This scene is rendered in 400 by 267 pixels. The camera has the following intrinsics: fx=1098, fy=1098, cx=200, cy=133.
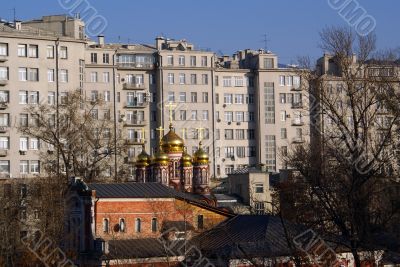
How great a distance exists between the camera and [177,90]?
78375 millimetres

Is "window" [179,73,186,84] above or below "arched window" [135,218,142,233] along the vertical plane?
above

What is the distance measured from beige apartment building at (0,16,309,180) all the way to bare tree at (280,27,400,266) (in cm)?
2684

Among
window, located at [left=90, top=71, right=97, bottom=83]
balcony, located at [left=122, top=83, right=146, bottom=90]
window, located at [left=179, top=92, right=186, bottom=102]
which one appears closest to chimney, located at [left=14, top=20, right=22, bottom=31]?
window, located at [left=90, top=71, right=97, bottom=83]

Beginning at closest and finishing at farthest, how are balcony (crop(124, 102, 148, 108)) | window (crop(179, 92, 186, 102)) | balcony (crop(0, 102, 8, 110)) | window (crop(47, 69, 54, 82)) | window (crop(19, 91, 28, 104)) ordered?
balcony (crop(0, 102, 8, 110))
window (crop(19, 91, 28, 104))
window (crop(47, 69, 54, 82))
balcony (crop(124, 102, 148, 108))
window (crop(179, 92, 186, 102))

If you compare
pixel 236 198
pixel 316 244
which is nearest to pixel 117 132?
pixel 236 198

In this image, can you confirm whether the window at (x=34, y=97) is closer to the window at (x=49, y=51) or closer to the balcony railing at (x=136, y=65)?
the window at (x=49, y=51)

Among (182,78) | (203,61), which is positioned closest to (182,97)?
(182,78)

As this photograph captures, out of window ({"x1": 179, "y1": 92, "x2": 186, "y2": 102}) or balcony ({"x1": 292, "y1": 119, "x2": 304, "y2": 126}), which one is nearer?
window ({"x1": 179, "y1": 92, "x2": 186, "y2": 102})

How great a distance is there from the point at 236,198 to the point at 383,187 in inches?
1082

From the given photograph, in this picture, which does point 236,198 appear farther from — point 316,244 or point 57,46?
point 316,244

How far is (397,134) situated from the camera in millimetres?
39219

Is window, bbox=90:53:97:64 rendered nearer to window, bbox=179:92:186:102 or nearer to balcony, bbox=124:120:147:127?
balcony, bbox=124:120:147:127

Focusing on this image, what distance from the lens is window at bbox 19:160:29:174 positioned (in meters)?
66.8

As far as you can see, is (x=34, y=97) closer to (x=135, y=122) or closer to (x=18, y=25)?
(x=18, y=25)
